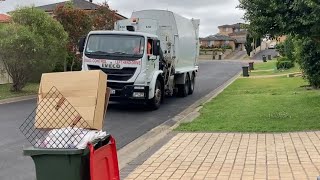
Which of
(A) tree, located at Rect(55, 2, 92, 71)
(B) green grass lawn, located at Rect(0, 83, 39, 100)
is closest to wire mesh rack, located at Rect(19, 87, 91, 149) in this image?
(B) green grass lawn, located at Rect(0, 83, 39, 100)

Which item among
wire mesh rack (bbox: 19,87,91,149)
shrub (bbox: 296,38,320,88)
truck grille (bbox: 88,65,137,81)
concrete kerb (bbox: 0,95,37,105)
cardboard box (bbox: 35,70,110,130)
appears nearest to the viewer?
wire mesh rack (bbox: 19,87,91,149)

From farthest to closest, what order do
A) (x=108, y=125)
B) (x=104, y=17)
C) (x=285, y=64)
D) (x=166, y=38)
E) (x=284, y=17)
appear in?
1. (x=285, y=64)
2. (x=104, y=17)
3. (x=166, y=38)
4. (x=108, y=125)
5. (x=284, y=17)

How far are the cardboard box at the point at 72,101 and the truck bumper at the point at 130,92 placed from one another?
32.6 ft

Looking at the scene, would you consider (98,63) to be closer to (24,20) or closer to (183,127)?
(183,127)

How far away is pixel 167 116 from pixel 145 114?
791mm

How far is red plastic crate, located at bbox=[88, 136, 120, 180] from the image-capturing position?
4.25 metres

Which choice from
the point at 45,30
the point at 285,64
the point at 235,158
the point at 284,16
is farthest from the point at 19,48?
the point at 285,64

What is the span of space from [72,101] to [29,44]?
16.7 metres

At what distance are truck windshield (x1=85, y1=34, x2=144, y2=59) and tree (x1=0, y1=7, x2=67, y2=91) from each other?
20.8 ft

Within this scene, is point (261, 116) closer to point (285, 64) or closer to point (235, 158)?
point (235, 158)

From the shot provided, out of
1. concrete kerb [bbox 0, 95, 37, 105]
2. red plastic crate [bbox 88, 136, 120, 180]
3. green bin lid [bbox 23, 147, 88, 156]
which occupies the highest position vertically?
green bin lid [bbox 23, 147, 88, 156]

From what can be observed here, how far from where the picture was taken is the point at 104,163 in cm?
459

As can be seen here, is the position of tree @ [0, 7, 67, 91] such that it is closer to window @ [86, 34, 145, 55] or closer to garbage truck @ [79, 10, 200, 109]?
garbage truck @ [79, 10, 200, 109]

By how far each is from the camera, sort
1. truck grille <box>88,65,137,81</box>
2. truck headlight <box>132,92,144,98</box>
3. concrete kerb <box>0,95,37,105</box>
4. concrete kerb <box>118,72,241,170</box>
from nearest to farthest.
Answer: concrete kerb <box>118,72,241,170</box> → truck headlight <box>132,92,144,98</box> → truck grille <box>88,65,137,81</box> → concrete kerb <box>0,95,37,105</box>
